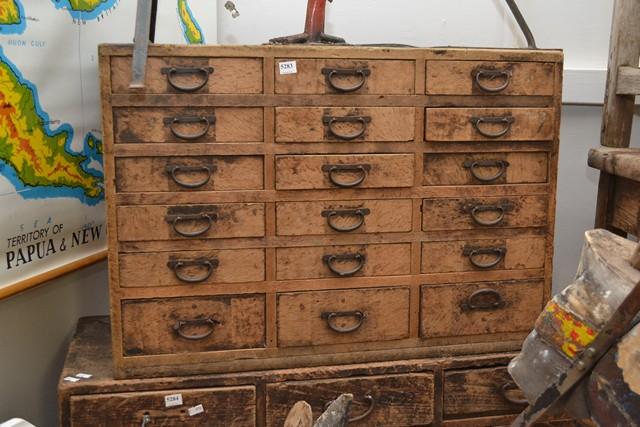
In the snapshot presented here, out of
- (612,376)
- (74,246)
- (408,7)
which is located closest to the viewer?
(612,376)

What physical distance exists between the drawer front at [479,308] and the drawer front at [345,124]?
1.53ft

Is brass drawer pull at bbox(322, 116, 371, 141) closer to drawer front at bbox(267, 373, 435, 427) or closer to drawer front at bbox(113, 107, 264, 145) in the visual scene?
drawer front at bbox(113, 107, 264, 145)

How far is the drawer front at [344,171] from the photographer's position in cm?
195

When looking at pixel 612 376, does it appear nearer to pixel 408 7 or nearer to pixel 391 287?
pixel 391 287

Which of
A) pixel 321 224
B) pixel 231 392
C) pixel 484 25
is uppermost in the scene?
pixel 484 25

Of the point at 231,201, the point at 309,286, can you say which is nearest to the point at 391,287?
the point at 309,286

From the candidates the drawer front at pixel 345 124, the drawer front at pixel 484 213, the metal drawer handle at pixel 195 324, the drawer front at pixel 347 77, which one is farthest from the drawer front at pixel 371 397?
the drawer front at pixel 347 77

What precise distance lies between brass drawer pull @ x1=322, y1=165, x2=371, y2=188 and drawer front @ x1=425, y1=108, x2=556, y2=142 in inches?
8.0

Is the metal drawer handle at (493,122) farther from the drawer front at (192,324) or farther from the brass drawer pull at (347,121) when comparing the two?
the drawer front at (192,324)

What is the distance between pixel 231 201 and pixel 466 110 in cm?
70

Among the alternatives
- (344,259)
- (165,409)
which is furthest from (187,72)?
(165,409)

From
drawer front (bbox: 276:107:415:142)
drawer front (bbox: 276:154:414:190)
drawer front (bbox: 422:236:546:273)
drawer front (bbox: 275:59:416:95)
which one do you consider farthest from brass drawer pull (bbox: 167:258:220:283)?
drawer front (bbox: 422:236:546:273)

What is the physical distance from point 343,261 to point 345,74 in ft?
1.70

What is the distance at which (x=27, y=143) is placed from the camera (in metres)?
1.99
